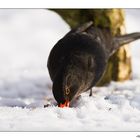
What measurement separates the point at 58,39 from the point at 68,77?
1322 millimetres

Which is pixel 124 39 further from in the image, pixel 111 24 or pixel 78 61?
pixel 78 61

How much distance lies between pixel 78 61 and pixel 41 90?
1100 millimetres

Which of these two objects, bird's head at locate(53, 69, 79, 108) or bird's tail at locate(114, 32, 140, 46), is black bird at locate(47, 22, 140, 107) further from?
bird's tail at locate(114, 32, 140, 46)

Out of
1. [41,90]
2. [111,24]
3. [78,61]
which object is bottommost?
[41,90]

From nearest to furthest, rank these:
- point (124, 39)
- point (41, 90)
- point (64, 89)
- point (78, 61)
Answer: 1. point (64, 89)
2. point (78, 61)
3. point (41, 90)
4. point (124, 39)

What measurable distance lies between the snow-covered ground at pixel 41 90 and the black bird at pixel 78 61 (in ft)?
0.56

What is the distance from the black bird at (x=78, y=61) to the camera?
18.6 feet

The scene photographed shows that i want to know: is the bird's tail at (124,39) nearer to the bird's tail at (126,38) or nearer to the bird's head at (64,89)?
the bird's tail at (126,38)

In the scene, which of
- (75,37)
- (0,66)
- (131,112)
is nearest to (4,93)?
(0,66)

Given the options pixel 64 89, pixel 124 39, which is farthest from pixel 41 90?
pixel 64 89

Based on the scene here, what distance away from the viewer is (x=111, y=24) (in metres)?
7.50

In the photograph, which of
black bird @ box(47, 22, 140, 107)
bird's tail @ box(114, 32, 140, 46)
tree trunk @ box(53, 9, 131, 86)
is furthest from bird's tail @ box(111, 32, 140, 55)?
tree trunk @ box(53, 9, 131, 86)

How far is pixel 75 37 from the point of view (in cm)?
646
